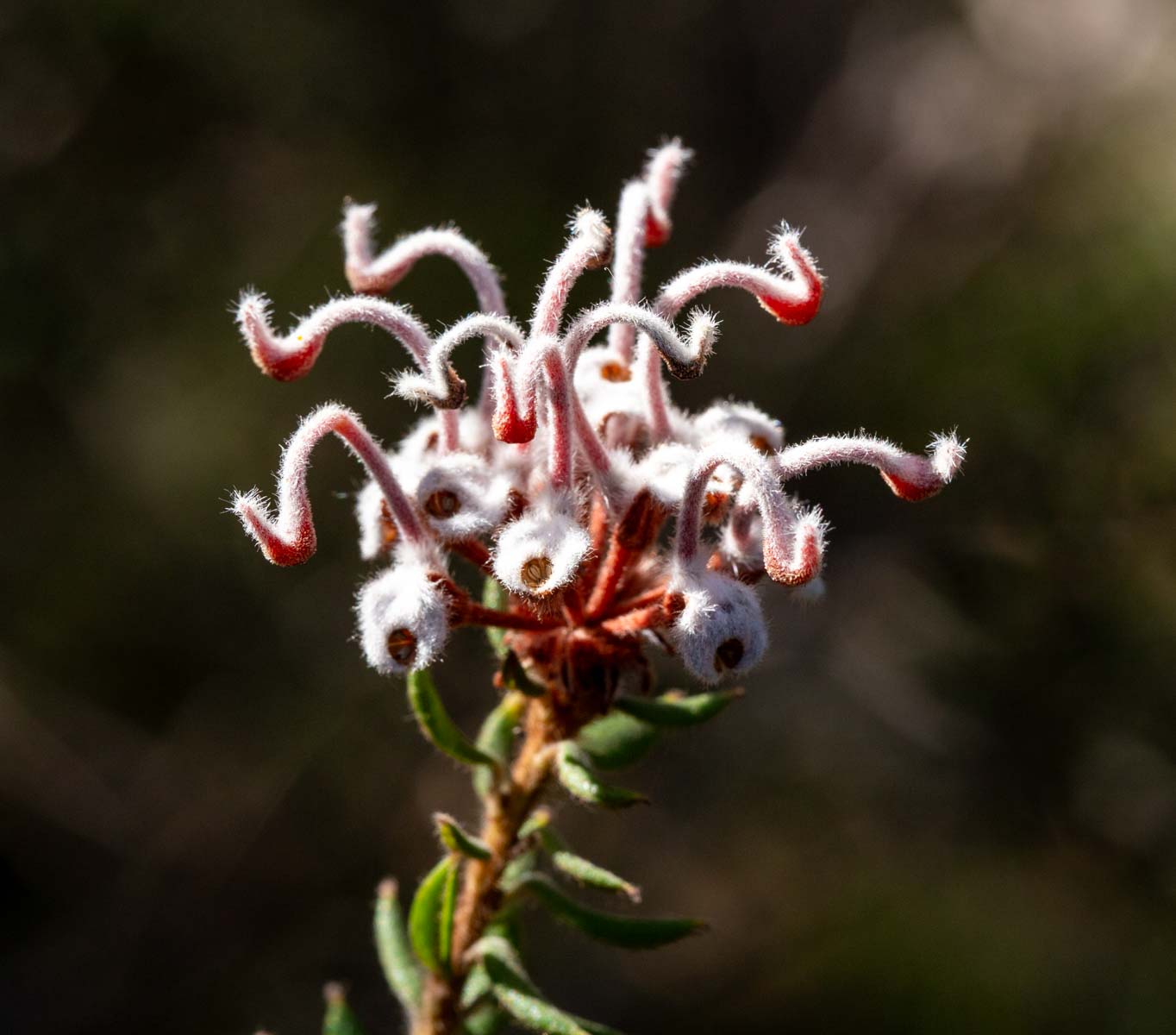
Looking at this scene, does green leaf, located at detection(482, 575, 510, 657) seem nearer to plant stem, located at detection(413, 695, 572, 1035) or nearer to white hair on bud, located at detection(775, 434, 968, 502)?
plant stem, located at detection(413, 695, 572, 1035)

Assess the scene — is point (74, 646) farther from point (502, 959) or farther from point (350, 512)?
point (502, 959)

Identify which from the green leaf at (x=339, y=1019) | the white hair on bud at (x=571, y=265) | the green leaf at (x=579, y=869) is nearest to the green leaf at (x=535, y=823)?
the green leaf at (x=579, y=869)

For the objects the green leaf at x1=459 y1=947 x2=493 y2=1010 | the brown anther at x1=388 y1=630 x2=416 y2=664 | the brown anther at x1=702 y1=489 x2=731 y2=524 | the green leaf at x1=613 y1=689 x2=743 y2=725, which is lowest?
the green leaf at x1=459 y1=947 x2=493 y2=1010

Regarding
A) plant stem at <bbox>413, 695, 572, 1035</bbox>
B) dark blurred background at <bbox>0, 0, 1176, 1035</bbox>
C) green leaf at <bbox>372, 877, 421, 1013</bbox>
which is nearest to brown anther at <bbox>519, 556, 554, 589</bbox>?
plant stem at <bbox>413, 695, 572, 1035</bbox>

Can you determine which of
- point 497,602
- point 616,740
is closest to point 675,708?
point 616,740

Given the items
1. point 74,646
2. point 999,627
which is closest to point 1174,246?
point 999,627

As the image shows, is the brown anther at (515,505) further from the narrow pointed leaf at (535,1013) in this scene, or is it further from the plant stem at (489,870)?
the narrow pointed leaf at (535,1013)
